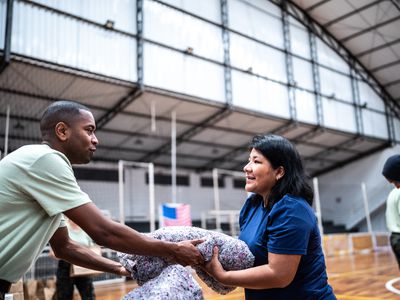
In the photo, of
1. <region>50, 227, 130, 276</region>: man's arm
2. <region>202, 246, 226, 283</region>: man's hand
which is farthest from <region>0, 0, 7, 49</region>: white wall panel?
<region>202, 246, 226, 283</region>: man's hand

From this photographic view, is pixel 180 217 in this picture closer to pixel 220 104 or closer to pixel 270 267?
pixel 220 104

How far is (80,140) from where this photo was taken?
1601 mm

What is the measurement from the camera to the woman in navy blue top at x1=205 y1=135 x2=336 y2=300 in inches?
48.4

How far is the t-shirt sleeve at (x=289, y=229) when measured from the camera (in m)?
1.22

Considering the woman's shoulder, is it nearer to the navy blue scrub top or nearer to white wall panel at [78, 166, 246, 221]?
the navy blue scrub top

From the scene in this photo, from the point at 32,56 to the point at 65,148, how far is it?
8.66 meters

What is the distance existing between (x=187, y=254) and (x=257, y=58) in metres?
14.4

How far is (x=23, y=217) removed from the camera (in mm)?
1347

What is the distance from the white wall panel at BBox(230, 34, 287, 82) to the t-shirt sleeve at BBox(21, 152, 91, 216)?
13165mm

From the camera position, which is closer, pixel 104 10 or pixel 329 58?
pixel 104 10

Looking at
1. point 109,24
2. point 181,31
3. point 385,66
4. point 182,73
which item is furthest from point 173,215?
point 385,66

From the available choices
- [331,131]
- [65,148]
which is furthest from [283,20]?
[65,148]

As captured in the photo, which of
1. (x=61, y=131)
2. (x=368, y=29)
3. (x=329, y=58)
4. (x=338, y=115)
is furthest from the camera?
(x=329, y=58)

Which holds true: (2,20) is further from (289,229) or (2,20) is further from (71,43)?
(289,229)
